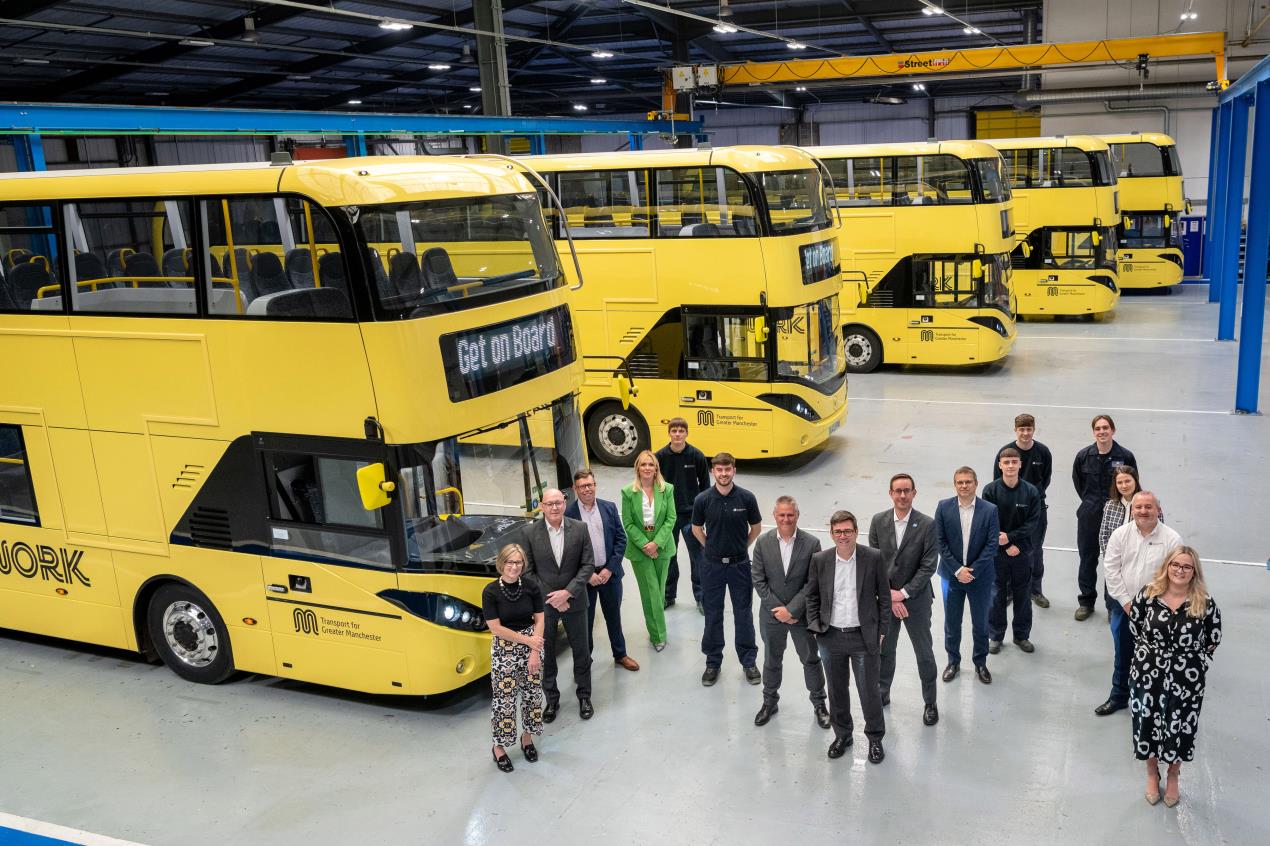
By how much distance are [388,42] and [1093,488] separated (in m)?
24.3

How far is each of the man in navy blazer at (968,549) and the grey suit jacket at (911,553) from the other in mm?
241

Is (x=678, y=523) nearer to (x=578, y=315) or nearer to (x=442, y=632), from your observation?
(x=442, y=632)

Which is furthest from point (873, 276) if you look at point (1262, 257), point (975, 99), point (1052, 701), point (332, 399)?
point (975, 99)

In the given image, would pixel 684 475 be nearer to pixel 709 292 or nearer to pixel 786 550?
pixel 786 550

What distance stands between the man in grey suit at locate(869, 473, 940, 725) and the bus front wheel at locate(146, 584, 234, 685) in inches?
184

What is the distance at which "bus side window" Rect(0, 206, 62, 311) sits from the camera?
7.88 meters

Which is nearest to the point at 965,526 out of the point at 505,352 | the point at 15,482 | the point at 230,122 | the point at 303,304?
the point at 505,352

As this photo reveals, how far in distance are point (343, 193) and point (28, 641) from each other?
5152 mm

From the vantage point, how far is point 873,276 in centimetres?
1819

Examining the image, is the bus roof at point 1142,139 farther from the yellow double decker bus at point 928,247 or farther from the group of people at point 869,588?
the group of people at point 869,588

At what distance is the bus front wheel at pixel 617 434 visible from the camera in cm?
1317

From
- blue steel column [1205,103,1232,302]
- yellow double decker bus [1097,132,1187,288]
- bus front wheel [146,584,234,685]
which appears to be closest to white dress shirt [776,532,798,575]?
bus front wheel [146,584,234,685]

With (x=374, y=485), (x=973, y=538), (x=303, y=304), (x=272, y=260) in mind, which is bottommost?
(x=973, y=538)

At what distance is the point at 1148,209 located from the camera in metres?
24.9
